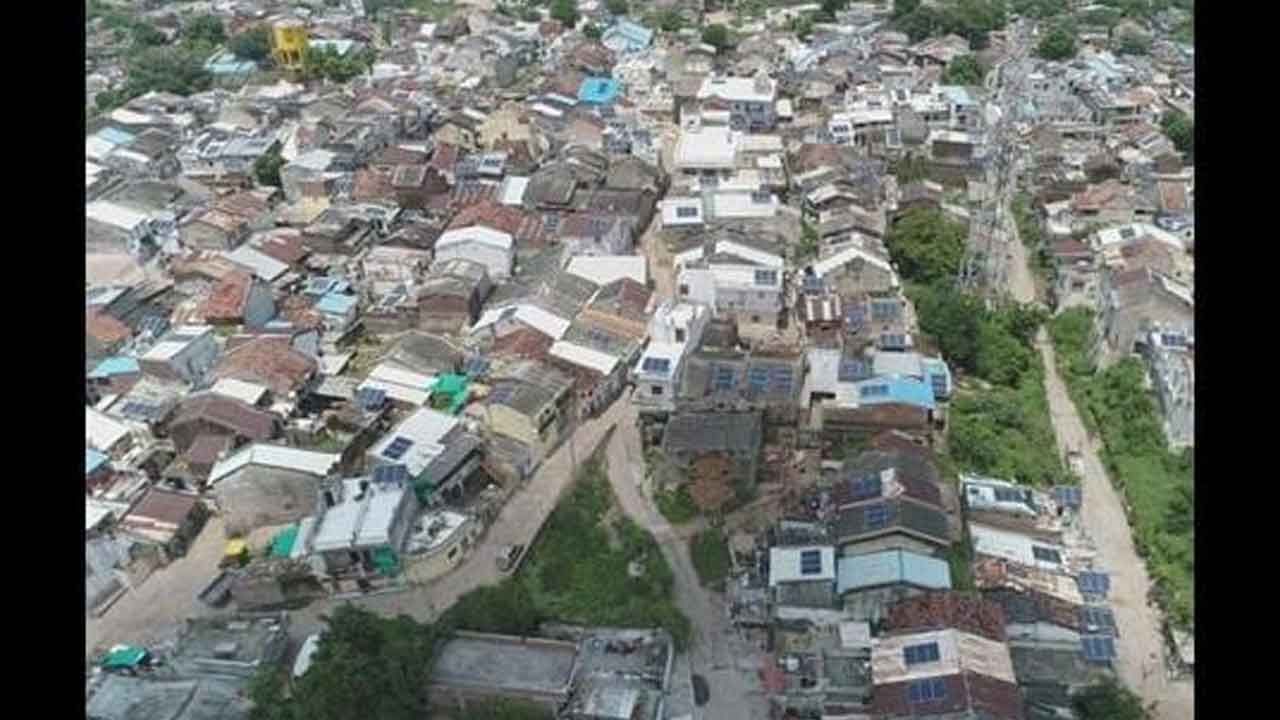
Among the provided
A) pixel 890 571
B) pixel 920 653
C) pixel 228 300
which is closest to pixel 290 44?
pixel 228 300

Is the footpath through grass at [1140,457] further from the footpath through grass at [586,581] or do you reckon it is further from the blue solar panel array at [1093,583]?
the footpath through grass at [586,581]

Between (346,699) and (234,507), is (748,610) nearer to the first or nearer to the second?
(346,699)

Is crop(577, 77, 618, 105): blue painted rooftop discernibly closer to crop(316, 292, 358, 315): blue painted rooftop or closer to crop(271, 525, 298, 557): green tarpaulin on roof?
crop(316, 292, 358, 315): blue painted rooftop

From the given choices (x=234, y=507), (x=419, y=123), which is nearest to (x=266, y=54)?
(x=419, y=123)

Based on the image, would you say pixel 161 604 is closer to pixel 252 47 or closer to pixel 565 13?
pixel 252 47

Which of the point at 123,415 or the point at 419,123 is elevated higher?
the point at 419,123

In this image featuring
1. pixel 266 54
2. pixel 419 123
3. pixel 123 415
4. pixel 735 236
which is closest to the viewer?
pixel 123 415
